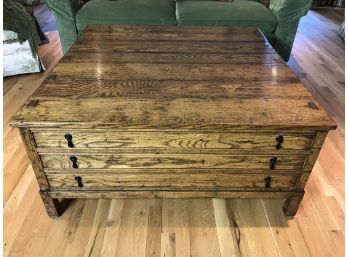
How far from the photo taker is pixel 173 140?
38.0 inches

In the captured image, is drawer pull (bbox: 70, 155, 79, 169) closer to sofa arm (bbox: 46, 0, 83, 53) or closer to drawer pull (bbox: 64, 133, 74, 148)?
drawer pull (bbox: 64, 133, 74, 148)

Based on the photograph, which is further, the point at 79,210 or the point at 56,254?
the point at 79,210

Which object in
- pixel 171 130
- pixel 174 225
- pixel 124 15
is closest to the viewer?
pixel 171 130

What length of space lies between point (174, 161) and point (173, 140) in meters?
0.10

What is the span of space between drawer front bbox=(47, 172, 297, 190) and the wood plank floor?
170 millimetres

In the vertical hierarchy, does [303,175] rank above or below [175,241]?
above

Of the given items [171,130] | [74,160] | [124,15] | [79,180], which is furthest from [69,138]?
[124,15]

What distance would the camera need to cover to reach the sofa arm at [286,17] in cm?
193

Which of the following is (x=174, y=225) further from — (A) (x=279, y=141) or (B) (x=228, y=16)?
(B) (x=228, y=16)

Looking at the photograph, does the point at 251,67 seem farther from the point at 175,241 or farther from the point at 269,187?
the point at 175,241

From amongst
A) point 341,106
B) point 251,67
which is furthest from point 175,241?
point 341,106

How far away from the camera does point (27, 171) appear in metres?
1.39

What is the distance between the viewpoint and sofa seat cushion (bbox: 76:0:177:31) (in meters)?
1.94

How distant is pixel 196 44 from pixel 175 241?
0.94m
